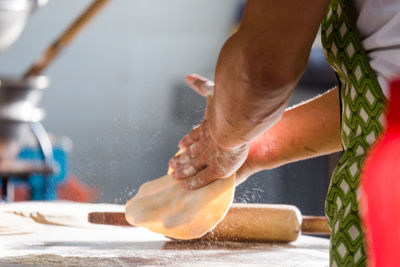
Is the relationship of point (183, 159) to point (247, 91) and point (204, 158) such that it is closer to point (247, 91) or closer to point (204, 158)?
point (204, 158)

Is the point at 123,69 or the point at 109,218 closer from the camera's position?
the point at 109,218

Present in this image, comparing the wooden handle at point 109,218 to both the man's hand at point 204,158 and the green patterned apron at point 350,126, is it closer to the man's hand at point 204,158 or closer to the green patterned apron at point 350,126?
the man's hand at point 204,158

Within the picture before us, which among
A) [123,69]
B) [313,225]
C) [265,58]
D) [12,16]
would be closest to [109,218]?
[313,225]

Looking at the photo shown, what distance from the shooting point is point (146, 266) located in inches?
35.9

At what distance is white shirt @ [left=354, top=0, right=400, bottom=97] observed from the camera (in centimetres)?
67

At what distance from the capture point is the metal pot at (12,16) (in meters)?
1.58

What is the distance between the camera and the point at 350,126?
0.74 metres

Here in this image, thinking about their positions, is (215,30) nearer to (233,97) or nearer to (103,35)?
(103,35)

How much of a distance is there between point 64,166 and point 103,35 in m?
1.67

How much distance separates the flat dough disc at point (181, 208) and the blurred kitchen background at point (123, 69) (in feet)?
10.5

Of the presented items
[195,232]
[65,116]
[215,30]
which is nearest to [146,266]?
[195,232]

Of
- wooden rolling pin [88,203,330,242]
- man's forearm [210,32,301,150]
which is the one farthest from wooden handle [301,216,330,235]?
man's forearm [210,32,301,150]

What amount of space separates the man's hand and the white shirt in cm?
33

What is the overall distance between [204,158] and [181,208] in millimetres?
99
